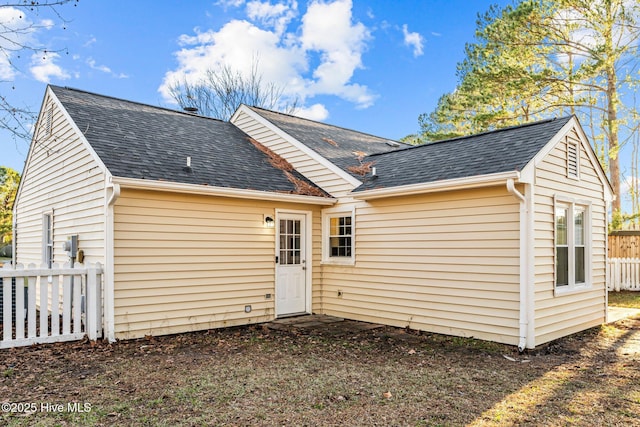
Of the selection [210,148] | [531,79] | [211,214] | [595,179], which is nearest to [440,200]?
[595,179]

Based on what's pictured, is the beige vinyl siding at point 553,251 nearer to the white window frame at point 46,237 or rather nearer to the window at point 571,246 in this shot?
the window at point 571,246

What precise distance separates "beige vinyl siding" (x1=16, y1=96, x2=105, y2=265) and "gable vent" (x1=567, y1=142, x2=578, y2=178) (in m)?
7.30

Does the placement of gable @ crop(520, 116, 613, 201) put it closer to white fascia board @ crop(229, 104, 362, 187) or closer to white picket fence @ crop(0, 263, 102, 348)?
white fascia board @ crop(229, 104, 362, 187)

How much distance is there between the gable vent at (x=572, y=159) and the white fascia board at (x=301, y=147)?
3445 mm

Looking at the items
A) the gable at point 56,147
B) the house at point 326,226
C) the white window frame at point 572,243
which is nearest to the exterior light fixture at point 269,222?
the house at point 326,226

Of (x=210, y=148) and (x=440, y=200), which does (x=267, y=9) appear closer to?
(x=210, y=148)

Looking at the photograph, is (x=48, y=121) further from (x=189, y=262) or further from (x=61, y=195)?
(x=189, y=262)

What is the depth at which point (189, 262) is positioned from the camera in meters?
7.31

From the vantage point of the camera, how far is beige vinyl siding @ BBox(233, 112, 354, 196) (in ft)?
28.9

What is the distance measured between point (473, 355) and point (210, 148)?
242 inches

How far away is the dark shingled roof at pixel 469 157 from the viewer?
6513 millimetres

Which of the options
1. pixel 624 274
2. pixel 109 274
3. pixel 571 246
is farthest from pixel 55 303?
pixel 624 274

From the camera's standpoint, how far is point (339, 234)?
8773 millimetres

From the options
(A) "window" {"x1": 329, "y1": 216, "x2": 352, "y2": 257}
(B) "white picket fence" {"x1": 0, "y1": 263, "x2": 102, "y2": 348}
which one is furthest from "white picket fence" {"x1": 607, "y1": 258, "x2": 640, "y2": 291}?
(B) "white picket fence" {"x1": 0, "y1": 263, "x2": 102, "y2": 348}
